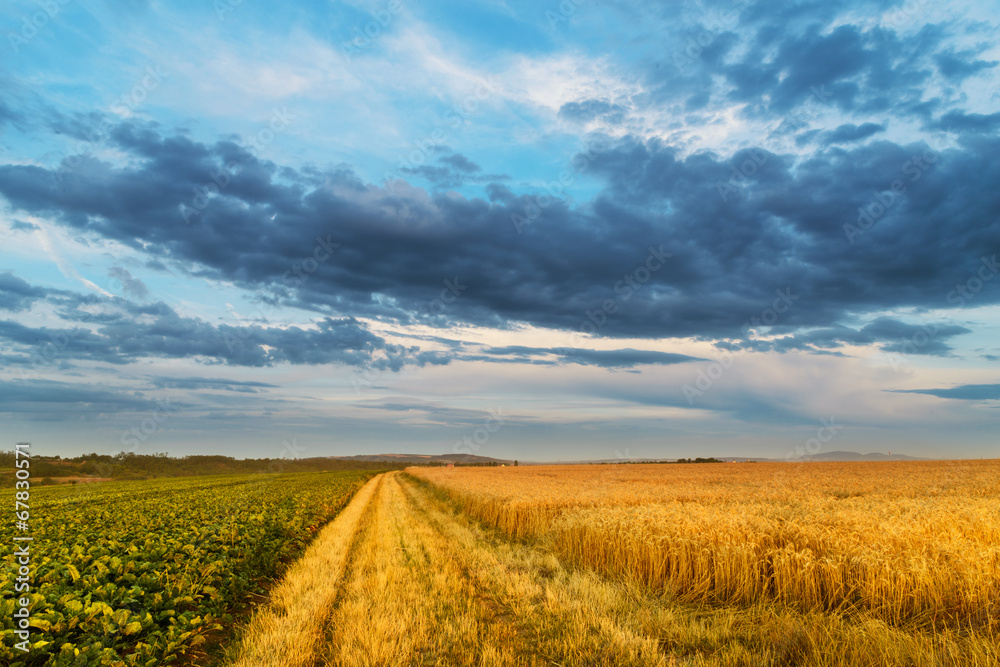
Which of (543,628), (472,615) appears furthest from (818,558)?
(472,615)

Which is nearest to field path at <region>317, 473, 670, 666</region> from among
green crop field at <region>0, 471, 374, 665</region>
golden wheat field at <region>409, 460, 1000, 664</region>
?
golden wheat field at <region>409, 460, 1000, 664</region>

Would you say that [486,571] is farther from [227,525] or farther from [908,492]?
[908,492]

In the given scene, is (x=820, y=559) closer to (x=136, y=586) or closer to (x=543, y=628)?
(x=543, y=628)

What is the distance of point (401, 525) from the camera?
20.0m

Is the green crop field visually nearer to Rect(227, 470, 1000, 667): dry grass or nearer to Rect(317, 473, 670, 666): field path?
Rect(227, 470, 1000, 667): dry grass

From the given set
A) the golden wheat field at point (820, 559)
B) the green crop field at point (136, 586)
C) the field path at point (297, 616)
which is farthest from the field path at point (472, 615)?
the green crop field at point (136, 586)

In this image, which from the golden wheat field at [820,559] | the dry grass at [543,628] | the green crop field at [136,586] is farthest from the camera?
the golden wheat field at [820,559]

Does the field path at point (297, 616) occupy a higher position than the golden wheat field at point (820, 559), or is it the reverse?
the golden wheat field at point (820, 559)

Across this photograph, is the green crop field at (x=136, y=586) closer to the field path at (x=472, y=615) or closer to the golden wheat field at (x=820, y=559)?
→ the field path at (x=472, y=615)

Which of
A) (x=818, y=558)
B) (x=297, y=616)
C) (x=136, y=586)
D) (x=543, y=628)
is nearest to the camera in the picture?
(x=136, y=586)

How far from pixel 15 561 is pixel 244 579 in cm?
379

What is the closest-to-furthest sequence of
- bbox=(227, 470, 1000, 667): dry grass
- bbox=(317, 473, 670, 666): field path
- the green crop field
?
the green crop field → bbox=(227, 470, 1000, 667): dry grass → bbox=(317, 473, 670, 666): field path

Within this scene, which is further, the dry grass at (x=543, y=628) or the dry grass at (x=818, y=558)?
the dry grass at (x=818, y=558)

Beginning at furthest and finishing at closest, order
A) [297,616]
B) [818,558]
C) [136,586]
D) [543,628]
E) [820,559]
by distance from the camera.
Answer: [818,558] < [297,616] < [820,559] < [543,628] < [136,586]
